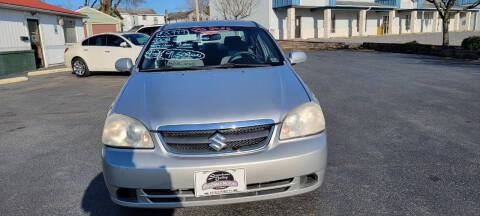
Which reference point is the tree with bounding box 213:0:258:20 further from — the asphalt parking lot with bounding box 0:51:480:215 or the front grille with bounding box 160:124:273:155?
the front grille with bounding box 160:124:273:155

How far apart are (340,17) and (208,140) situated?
126ft

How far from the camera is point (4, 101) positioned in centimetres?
779

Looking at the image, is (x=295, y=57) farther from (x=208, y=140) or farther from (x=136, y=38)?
(x=136, y=38)

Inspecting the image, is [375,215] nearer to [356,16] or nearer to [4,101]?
[4,101]

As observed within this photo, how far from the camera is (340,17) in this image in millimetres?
37438

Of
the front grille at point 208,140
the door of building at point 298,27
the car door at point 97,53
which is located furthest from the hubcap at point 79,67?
the door of building at point 298,27

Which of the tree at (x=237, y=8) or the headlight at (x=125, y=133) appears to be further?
the tree at (x=237, y=8)

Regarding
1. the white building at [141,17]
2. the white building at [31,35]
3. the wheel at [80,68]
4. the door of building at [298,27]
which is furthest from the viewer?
the white building at [141,17]

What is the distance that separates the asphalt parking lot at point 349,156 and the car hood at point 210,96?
831mm

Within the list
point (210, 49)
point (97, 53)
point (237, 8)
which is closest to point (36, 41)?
point (97, 53)

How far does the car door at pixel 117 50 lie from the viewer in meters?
11.0

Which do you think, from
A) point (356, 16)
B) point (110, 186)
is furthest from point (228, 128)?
point (356, 16)

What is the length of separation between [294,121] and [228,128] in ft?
1.58

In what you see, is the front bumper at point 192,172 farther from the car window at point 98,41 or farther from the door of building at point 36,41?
the door of building at point 36,41
